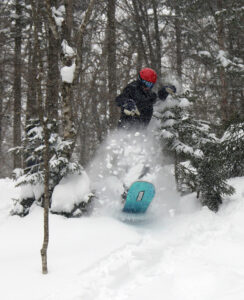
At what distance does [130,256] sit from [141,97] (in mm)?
3448

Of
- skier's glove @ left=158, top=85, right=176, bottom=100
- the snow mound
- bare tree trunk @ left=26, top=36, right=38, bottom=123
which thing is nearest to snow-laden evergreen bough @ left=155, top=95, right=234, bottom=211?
skier's glove @ left=158, top=85, right=176, bottom=100

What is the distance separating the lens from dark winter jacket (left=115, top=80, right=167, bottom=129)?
6.00m

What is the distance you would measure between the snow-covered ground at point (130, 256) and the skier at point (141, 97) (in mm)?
1915

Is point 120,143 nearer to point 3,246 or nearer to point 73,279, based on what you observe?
point 3,246

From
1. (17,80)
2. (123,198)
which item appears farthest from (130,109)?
(17,80)

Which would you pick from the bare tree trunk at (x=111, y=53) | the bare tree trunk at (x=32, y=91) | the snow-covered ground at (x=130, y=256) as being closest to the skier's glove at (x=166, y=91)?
the snow-covered ground at (x=130, y=256)

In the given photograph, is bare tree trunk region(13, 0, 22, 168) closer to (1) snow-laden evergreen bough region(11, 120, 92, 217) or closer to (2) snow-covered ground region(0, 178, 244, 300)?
(1) snow-laden evergreen bough region(11, 120, 92, 217)

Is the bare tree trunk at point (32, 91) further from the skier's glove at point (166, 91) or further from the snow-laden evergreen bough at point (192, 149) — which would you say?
the snow-laden evergreen bough at point (192, 149)

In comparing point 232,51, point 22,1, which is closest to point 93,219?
point 232,51

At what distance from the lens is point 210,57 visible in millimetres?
9617

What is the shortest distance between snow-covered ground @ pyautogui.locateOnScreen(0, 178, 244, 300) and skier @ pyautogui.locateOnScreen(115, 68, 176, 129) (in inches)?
75.4

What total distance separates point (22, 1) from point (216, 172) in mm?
10932

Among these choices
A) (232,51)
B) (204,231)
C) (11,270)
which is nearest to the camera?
(11,270)

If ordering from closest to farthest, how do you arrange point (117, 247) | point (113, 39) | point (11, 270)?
1. point (11, 270)
2. point (117, 247)
3. point (113, 39)
